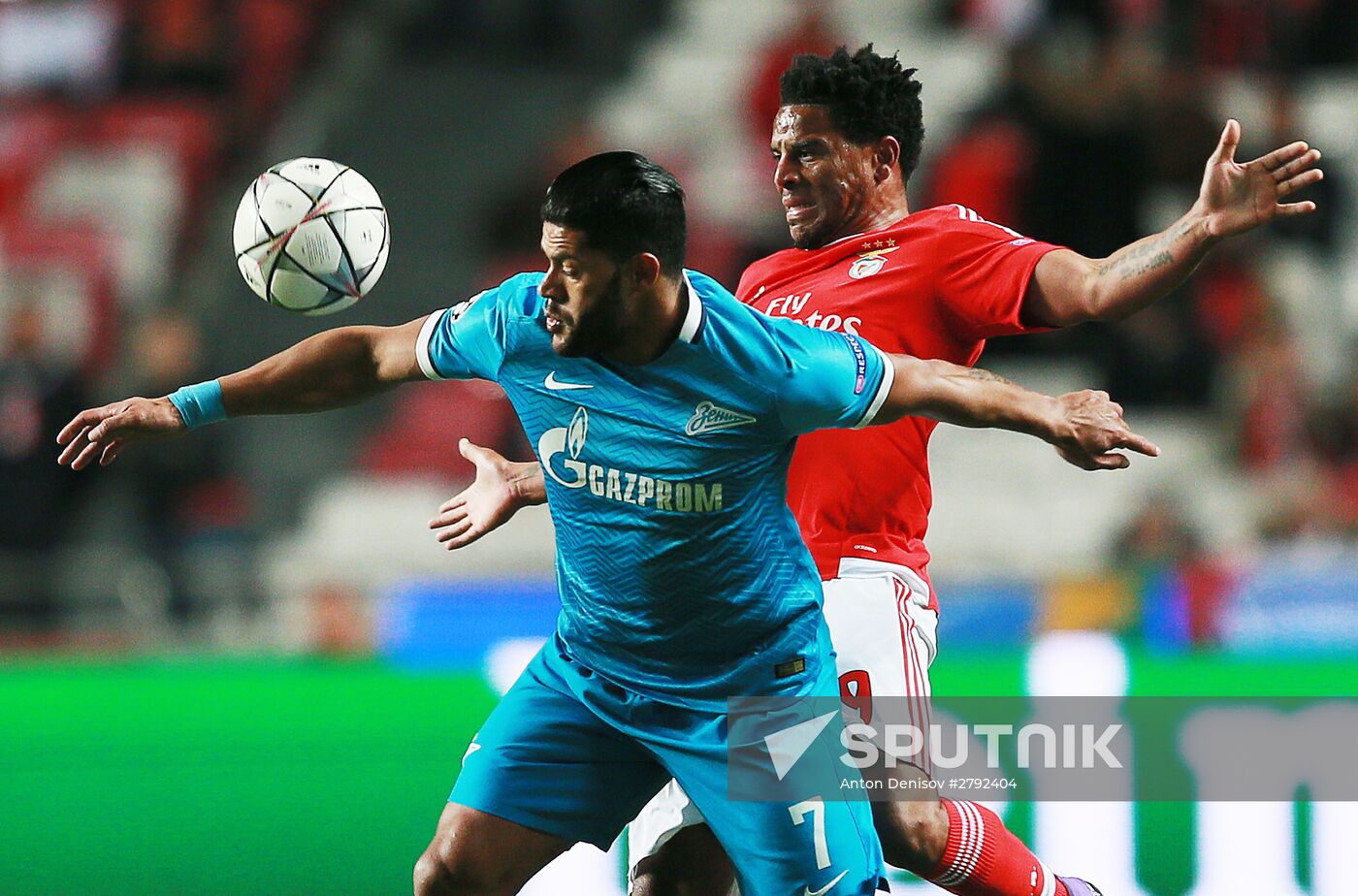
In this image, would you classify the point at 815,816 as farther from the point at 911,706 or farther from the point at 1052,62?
the point at 1052,62

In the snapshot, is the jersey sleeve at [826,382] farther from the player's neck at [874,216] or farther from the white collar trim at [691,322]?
the player's neck at [874,216]

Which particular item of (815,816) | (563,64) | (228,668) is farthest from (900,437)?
(563,64)

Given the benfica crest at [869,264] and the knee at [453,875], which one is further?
the benfica crest at [869,264]

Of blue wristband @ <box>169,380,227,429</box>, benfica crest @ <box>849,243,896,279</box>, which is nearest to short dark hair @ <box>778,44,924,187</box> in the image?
benfica crest @ <box>849,243,896,279</box>

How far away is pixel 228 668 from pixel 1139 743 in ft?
10.6

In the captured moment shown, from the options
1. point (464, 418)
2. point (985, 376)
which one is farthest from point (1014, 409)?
point (464, 418)

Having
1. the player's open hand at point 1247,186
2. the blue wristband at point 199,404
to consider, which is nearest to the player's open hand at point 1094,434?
the player's open hand at point 1247,186

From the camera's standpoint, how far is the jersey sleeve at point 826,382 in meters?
3.74

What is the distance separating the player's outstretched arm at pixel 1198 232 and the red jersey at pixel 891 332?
178mm

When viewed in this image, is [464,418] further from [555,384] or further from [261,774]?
[555,384]

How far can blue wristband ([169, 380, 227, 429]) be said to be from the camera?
163 inches

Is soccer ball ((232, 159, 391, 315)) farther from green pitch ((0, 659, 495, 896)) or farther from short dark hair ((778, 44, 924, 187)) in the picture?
green pitch ((0, 659, 495, 896))

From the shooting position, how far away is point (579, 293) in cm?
369

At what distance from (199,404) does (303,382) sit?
25 cm
